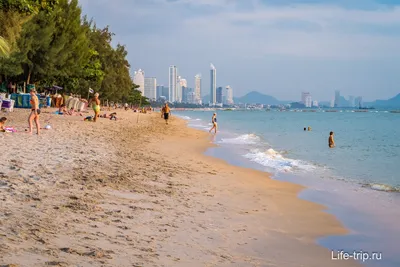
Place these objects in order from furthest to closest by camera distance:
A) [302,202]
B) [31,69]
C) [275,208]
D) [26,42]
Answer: [31,69]
[26,42]
[302,202]
[275,208]

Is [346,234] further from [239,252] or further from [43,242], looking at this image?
[43,242]

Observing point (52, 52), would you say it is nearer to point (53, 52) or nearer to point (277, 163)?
point (53, 52)

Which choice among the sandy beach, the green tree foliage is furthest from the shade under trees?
the sandy beach

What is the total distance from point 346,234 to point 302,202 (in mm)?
2481

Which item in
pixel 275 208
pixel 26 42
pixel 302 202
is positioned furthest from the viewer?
pixel 26 42

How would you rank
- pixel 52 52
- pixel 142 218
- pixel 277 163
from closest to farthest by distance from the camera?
pixel 142 218
pixel 277 163
pixel 52 52

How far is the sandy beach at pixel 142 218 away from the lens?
15.5ft

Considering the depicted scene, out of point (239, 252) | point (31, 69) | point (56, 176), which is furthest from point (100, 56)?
point (239, 252)

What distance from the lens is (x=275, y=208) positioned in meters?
8.66

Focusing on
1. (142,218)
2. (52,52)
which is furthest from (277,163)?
(52,52)

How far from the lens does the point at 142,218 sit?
6.38 meters

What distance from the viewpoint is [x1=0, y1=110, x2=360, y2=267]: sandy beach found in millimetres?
4727

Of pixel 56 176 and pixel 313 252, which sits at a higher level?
pixel 56 176

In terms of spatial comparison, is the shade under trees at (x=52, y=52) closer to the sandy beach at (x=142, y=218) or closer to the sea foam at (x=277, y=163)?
the sea foam at (x=277, y=163)
